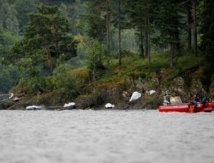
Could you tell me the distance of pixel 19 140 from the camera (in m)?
20.3

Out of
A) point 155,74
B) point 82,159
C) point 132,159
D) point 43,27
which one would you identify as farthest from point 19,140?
point 43,27

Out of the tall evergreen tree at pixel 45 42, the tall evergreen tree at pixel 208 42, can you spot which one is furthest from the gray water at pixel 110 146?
the tall evergreen tree at pixel 45 42

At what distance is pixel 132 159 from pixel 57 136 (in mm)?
7902

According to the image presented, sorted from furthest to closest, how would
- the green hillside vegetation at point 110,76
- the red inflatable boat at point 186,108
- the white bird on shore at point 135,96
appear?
the white bird on shore at point 135,96
the green hillside vegetation at point 110,76
the red inflatable boat at point 186,108

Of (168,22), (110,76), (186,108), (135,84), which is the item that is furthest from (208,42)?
(110,76)

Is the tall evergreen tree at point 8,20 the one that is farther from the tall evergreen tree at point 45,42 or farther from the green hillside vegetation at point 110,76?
the green hillside vegetation at point 110,76

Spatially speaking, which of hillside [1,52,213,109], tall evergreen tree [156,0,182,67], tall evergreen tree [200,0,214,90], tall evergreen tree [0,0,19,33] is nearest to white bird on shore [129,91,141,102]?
hillside [1,52,213,109]

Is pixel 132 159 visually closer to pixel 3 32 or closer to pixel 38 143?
pixel 38 143

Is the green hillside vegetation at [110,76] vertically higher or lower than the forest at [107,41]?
lower

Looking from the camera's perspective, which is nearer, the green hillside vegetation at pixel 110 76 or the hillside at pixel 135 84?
the hillside at pixel 135 84

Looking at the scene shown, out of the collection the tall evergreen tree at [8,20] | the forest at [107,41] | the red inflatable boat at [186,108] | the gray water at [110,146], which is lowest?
the red inflatable boat at [186,108]

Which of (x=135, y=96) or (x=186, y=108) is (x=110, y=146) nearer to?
(x=186, y=108)

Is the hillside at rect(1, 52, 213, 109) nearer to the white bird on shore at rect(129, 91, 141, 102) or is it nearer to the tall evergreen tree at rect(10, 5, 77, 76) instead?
the white bird on shore at rect(129, 91, 141, 102)

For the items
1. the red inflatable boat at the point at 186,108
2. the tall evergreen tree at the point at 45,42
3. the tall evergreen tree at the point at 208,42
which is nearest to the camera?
the red inflatable boat at the point at 186,108
